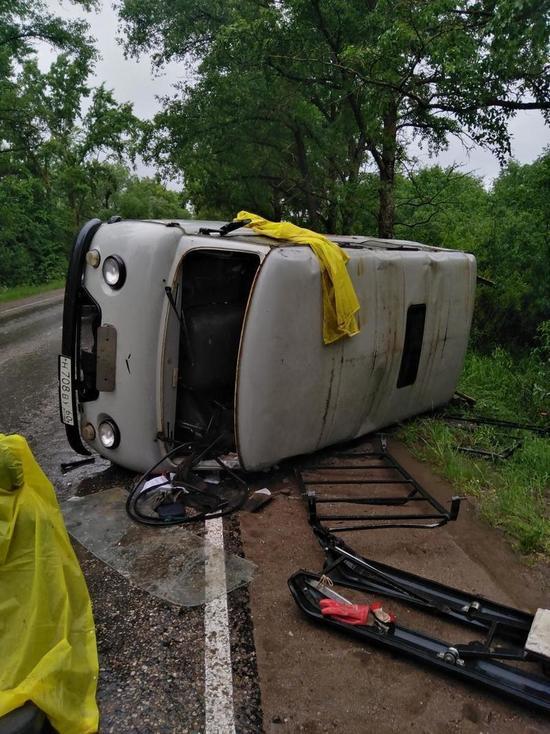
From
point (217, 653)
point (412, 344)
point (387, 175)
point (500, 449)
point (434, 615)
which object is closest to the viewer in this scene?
point (217, 653)

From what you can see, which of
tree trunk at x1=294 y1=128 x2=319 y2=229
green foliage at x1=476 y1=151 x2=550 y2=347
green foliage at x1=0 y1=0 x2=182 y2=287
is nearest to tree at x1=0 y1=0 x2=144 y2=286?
green foliage at x1=0 y1=0 x2=182 y2=287

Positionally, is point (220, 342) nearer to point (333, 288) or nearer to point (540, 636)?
point (333, 288)

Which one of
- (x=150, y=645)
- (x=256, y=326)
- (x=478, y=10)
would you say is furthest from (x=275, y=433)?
(x=478, y=10)

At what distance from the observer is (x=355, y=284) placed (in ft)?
Answer: 13.3

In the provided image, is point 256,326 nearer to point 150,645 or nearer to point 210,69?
point 150,645

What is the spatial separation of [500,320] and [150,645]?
8.59 m

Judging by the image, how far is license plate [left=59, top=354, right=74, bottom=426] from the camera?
394 centimetres

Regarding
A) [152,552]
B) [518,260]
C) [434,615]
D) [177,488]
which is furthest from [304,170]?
[434,615]

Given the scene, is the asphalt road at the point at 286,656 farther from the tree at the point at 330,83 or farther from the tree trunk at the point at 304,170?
the tree trunk at the point at 304,170

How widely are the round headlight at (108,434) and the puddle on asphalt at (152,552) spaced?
433 millimetres

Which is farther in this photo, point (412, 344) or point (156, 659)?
point (412, 344)

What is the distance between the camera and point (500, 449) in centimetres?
523

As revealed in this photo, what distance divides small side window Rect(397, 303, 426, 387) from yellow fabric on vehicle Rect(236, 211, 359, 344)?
0.97 metres

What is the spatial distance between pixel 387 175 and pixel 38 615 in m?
9.44
